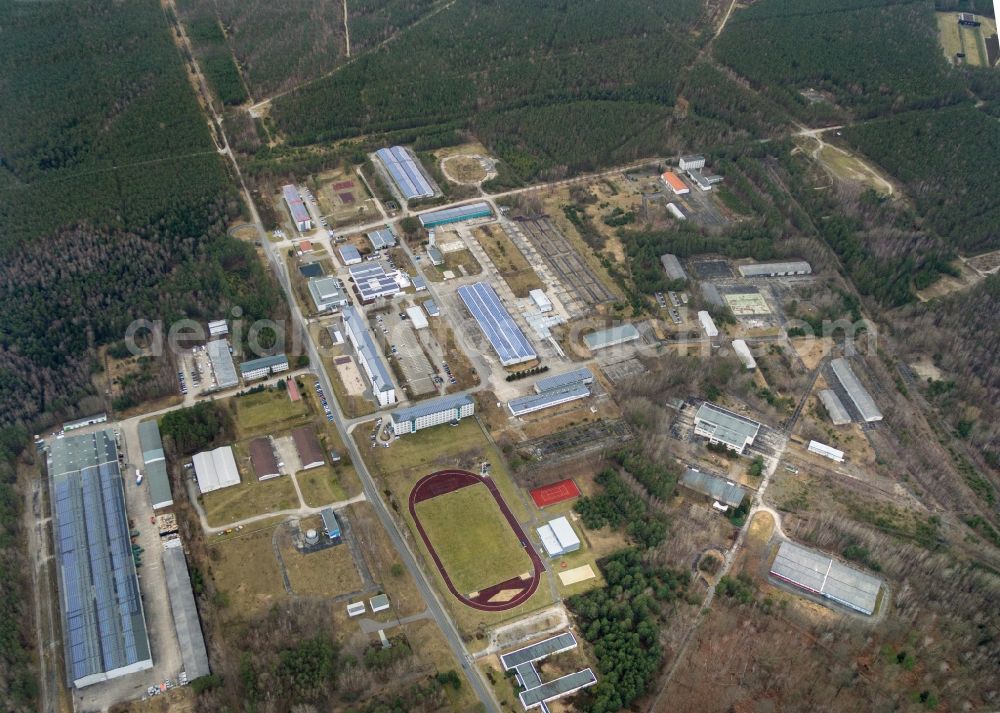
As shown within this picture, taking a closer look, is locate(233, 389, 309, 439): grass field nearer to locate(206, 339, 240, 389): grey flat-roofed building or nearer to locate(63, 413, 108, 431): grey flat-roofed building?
locate(206, 339, 240, 389): grey flat-roofed building

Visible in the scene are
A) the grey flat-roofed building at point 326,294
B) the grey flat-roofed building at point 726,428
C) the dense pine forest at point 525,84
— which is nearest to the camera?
the grey flat-roofed building at point 726,428

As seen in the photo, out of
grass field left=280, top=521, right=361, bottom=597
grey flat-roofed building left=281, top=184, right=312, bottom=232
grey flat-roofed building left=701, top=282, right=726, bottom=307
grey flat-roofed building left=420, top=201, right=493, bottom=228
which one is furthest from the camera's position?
grey flat-roofed building left=420, top=201, right=493, bottom=228

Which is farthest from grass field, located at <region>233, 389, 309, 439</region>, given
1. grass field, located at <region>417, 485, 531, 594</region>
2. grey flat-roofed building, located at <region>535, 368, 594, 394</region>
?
grey flat-roofed building, located at <region>535, 368, 594, 394</region>

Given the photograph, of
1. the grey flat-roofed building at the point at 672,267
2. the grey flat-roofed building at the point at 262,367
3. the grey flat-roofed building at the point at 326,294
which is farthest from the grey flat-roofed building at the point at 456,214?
the grey flat-roofed building at the point at 262,367

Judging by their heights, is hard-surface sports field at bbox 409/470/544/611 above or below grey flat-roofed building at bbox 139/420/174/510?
below

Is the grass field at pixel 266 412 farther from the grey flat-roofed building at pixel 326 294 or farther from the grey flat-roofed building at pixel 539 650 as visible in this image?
the grey flat-roofed building at pixel 539 650

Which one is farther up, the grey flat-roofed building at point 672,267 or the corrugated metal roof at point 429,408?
the grey flat-roofed building at point 672,267

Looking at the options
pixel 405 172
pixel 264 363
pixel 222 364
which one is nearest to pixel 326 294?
pixel 264 363

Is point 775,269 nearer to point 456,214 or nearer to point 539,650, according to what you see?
point 456,214
